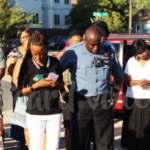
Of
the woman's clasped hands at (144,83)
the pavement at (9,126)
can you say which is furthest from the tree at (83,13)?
the woman's clasped hands at (144,83)

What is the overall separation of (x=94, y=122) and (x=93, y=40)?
99 centimetres

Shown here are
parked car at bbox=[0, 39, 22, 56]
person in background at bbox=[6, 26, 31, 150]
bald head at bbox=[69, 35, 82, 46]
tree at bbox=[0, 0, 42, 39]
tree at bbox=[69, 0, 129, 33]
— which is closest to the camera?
person in background at bbox=[6, 26, 31, 150]

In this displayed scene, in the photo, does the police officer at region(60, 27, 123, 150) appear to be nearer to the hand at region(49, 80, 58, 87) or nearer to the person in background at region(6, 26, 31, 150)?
the hand at region(49, 80, 58, 87)

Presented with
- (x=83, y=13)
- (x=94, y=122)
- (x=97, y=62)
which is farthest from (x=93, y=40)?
(x=83, y=13)

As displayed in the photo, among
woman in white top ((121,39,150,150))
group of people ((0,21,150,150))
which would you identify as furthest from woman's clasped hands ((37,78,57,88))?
woman in white top ((121,39,150,150))

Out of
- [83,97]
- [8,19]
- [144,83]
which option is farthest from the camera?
[8,19]

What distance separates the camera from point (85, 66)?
334 centimetres

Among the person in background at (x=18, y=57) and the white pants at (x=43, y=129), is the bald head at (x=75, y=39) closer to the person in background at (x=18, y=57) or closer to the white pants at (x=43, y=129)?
the person in background at (x=18, y=57)

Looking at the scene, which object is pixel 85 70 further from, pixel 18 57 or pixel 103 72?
pixel 18 57

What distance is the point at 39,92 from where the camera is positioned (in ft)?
10.6

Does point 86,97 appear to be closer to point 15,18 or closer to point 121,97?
point 121,97

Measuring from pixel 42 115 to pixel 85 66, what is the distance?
761 mm

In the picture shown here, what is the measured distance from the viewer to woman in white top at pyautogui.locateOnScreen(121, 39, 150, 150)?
14.6ft

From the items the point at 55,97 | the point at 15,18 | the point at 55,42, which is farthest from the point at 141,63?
the point at 55,42
